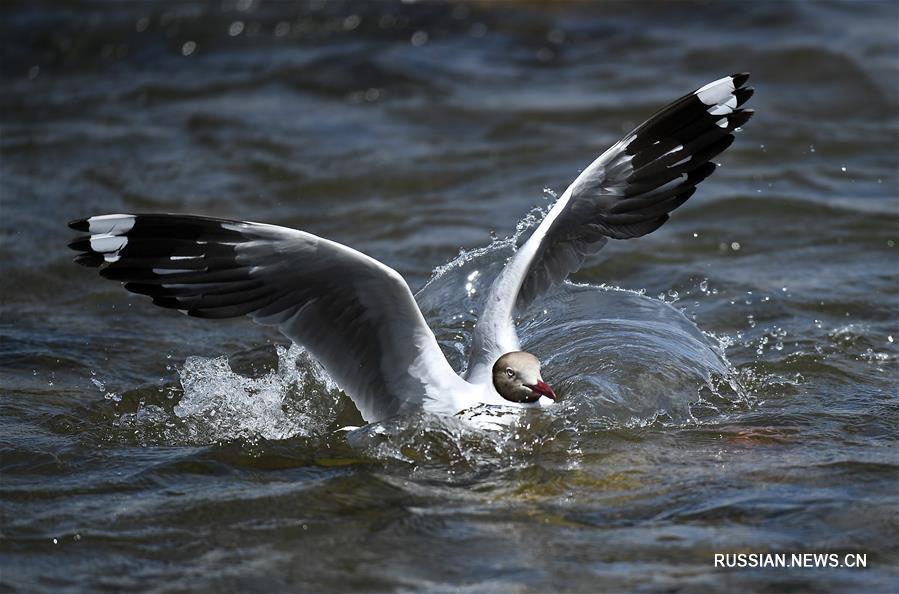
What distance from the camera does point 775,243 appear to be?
845 centimetres

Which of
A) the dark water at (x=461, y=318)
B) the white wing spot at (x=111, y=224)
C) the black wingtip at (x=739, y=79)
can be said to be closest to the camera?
the dark water at (x=461, y=318)

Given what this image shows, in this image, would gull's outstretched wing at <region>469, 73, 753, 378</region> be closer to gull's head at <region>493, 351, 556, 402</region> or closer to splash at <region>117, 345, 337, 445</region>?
gull's head at <region>493, 351, 556, 402</region>

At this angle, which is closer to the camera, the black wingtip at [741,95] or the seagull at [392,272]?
the seagull at [392,272]

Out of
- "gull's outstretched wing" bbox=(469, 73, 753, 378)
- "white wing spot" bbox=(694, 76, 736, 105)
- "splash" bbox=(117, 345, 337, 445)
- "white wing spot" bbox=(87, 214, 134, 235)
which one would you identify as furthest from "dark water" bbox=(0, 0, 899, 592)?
"white wing spot" bbox=(694, 76, 736, 105)

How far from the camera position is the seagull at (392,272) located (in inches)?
193

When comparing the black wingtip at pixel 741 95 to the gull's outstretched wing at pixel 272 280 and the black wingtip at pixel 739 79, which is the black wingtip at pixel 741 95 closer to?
the black wingtip at pixel 739 79

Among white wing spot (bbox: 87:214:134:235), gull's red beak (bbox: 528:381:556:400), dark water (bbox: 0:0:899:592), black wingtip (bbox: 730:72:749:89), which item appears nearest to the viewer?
dark water (bbox: 0:0:899:592)

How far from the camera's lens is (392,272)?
4797mm

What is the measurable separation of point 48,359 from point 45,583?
2585mm

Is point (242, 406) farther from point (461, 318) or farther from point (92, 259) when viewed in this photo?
point (461, 318)

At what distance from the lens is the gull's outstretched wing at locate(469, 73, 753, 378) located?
5629mm

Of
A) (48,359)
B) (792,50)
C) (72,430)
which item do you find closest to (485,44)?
(792,50)

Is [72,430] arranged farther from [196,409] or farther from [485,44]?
[485,44]

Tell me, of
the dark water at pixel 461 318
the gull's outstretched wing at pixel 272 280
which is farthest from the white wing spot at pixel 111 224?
the dark water at pixel 461 318
